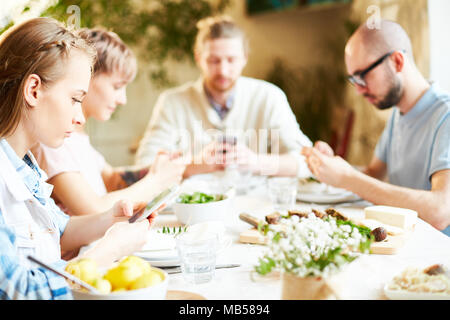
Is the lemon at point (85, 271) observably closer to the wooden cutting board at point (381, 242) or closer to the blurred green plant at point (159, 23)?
the wooden cutting board at point (381, 242)

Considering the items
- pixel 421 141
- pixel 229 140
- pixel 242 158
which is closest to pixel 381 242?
pixel 421 141

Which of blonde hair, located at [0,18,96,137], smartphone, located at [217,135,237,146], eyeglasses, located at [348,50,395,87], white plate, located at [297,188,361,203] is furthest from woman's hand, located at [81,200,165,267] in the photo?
eyeglasses, located at [348,50,395,87]

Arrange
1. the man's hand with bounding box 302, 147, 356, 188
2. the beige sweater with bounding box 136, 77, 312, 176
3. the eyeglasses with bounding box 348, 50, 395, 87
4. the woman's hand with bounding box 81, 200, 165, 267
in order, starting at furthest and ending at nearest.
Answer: the beige sweater with bounding box 136, 77, 312, 176 < the eyeglasses with bounding box 348, 50, 395, 87 < the man's hand with bounding box 302, 147, 356, 188 < the woman's hand with bounding box 81, 200, 165, 267

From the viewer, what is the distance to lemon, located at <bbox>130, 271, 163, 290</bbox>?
2.88 feet

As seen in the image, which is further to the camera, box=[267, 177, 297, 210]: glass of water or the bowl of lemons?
box=[267, 177, 297, 210]: glass of water

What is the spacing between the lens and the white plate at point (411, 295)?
91 centimetres

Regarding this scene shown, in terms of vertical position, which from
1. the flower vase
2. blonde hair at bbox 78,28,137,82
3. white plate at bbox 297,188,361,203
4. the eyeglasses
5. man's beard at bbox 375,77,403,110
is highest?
blonde hair at bbox 78,28,137,82

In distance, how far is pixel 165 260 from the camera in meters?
1.16

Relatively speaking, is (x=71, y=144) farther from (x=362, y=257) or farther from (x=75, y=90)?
(x=362, y=257)

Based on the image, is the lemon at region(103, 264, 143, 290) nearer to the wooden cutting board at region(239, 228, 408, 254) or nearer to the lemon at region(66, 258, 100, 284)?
the lemon at region(66, 258, 100, 284)

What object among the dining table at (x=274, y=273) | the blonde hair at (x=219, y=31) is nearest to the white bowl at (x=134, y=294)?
the dining table at (x=274, y=273)

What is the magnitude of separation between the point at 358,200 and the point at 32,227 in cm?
125

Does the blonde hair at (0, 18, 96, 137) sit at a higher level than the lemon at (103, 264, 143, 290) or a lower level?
higher
